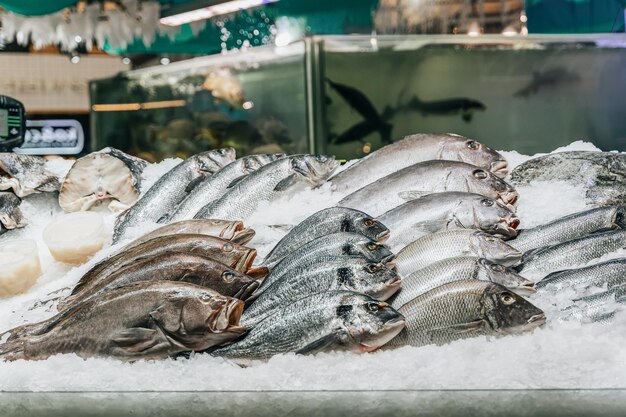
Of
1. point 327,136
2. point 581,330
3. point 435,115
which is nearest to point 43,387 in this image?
point 581,330

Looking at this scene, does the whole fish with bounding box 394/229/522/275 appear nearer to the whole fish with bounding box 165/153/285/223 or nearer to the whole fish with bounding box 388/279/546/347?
the whole fish with bounding box 388/279/546/347

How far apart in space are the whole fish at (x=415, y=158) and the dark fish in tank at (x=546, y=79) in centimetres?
320

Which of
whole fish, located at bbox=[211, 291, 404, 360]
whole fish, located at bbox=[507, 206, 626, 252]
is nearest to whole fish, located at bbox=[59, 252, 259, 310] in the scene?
whole fish, located at bbox=[211, 291, 404, 360]

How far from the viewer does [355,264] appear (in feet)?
4.84

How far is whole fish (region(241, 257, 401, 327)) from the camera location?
146 cm

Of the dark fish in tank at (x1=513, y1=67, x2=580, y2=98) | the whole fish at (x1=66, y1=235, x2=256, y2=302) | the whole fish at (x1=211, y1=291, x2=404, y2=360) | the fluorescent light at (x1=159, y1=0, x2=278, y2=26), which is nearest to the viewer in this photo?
the whole fish at (x1=211, y1=291, x2=404, y2=360)

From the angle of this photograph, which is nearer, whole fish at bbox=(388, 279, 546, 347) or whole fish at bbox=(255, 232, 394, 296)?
whole fish at bbox=(388, 279, 546, 347)

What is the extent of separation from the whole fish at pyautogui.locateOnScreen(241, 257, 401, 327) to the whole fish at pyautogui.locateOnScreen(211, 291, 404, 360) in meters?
0.09

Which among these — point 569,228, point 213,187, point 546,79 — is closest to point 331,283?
point 569,228

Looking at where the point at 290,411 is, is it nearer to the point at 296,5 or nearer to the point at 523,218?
the point at 523,218

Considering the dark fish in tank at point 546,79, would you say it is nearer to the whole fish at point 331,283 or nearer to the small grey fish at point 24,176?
the small grey fish at point 24,176

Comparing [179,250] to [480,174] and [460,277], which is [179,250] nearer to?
[460,277]

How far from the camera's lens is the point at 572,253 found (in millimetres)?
1655

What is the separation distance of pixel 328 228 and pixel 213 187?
22.6 inches
